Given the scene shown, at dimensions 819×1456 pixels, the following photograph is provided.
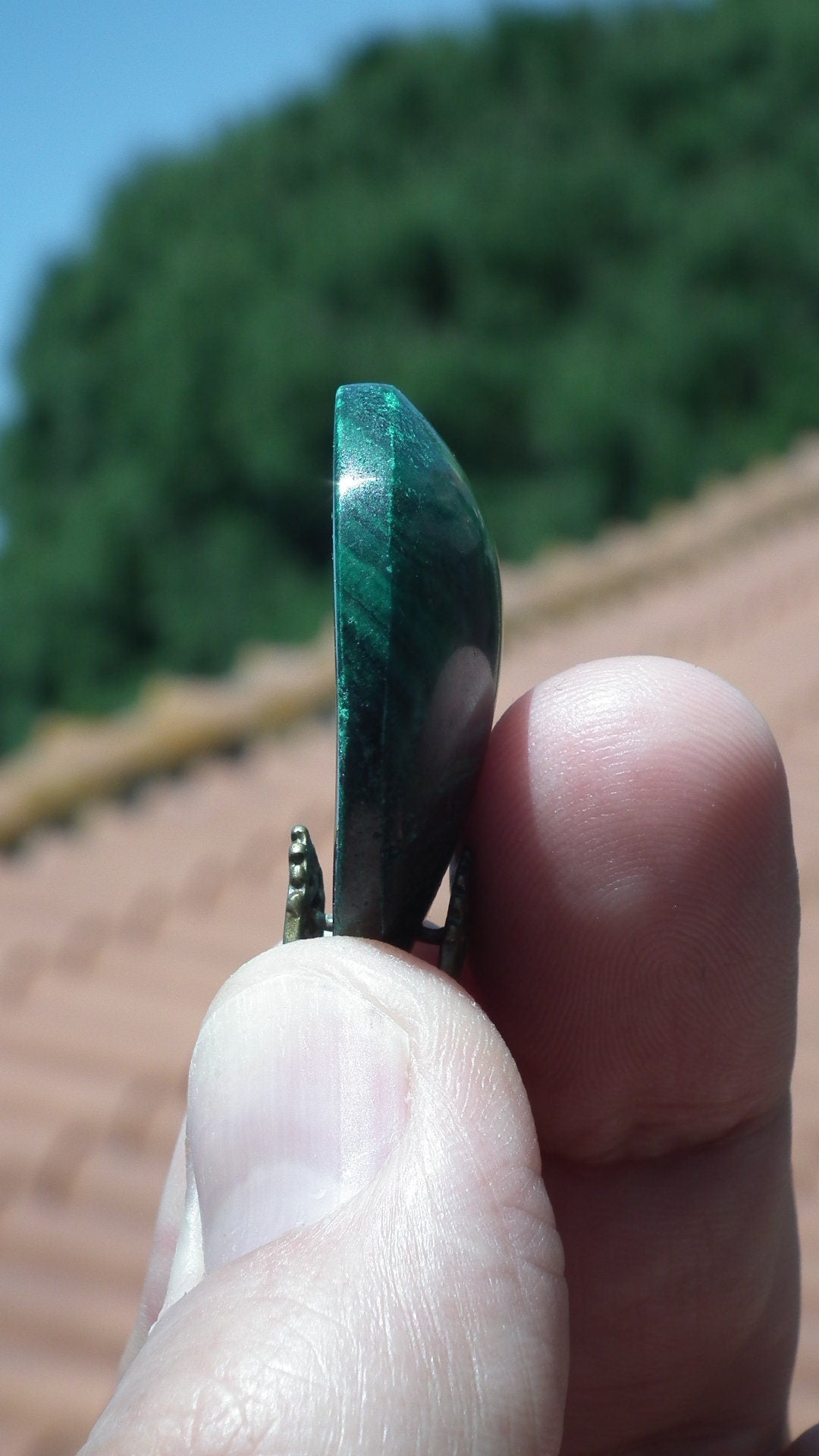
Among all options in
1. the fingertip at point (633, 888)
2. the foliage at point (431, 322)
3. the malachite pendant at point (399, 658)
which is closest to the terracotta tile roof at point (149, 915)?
the fingertip at point (633, 888)

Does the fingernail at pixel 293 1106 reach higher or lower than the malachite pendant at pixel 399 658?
lower

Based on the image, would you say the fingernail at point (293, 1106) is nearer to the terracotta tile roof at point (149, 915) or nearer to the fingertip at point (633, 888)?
the fingertip at point (633, 888)

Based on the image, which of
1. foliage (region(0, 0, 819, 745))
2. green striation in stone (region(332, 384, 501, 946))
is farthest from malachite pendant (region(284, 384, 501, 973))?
foliage (region(0, 0, 819, 745))

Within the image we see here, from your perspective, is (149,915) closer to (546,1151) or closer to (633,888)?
(546,1151)

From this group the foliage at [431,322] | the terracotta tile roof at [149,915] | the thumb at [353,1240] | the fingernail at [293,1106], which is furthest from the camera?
the foliage at [431,322]

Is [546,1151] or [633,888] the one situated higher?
[633,888]

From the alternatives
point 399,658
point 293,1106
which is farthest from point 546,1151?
point 399,658

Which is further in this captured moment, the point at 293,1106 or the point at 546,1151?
the point at 546,1151
